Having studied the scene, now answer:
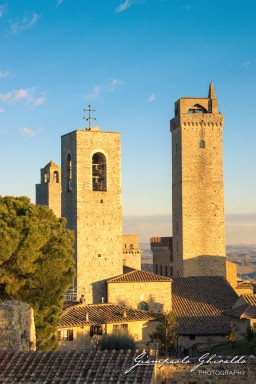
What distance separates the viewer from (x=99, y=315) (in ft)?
96.6

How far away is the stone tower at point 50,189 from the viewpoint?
59844mm

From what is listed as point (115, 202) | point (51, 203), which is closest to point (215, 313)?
point (115, 202)

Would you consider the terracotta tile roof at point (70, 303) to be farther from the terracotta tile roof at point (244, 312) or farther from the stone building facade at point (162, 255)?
the stone building facade at point (162, 255)

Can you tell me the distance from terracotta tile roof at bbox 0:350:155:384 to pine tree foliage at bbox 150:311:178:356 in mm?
15629

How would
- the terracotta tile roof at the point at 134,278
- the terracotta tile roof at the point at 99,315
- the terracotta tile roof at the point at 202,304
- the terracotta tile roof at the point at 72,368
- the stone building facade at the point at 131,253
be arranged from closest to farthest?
the terracotta tile roof at the point at 72,368
the terracotta tile roof at the point at 99,315
the terracotta tile roof at the point at 202,304
the terracotta tile roof at the point at 134,278
the stone building facade at the point at 131,253

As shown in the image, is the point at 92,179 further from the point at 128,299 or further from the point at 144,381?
the point at 144,381

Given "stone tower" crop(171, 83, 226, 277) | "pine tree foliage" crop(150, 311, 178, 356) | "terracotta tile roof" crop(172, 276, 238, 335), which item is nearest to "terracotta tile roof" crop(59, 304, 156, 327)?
"pine tree foliage" crop(150, 311, 178, 356)

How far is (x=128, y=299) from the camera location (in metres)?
32.6

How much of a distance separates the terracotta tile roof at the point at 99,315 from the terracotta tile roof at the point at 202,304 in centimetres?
272

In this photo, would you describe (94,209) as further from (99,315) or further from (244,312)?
(244,312)

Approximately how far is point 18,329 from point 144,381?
21.0ft

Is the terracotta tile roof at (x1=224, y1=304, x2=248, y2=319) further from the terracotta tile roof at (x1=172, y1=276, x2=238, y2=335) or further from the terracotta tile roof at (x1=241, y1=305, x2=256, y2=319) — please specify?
the terracotta tile roof at (x1=172, y1=276, x2=238, y2=335)

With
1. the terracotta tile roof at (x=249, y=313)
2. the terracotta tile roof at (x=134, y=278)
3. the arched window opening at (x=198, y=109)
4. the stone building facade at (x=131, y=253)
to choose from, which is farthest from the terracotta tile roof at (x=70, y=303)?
the arched window opening at (x=198, y=109)

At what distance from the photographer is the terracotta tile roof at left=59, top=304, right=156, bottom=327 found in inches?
1110
